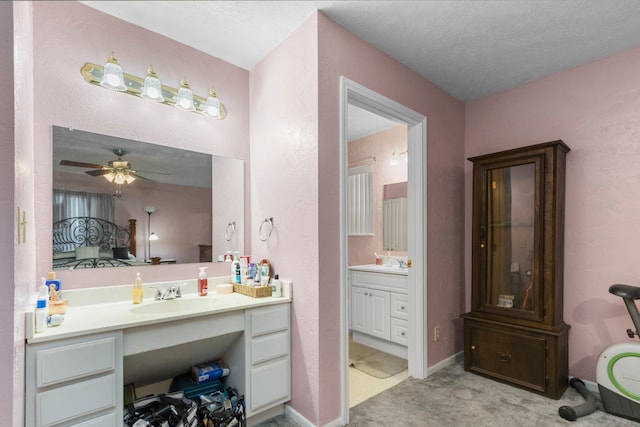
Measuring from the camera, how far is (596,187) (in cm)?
236

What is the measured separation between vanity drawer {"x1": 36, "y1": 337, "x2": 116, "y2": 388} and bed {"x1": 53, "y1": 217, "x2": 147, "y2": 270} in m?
0.57

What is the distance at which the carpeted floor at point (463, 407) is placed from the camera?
195 centimetres

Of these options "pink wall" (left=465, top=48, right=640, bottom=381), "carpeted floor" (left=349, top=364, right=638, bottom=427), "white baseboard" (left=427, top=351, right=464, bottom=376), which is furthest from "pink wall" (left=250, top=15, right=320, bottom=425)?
"pink wall" (left=465, top=48, right=640, bottom=381)

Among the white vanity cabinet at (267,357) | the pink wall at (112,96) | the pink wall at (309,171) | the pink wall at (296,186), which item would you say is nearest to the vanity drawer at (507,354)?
the pink wall at (309,171)

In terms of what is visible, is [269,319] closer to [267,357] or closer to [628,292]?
[267,357]

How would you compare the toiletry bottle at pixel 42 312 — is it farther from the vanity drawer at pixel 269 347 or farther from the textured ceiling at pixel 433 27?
the textured ceiling at pixel 433 27

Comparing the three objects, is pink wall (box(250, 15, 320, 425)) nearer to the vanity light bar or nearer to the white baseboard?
the vanity light bar

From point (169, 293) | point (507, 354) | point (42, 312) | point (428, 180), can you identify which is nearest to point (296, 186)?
point (169, 293)

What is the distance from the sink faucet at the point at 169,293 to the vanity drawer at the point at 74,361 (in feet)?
1.67

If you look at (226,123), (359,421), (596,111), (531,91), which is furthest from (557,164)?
(226,123)

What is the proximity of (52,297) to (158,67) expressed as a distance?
1470 millimetres

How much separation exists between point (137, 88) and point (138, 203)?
2.33 ft

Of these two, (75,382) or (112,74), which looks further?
(112,74)

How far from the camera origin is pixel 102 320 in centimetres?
149
